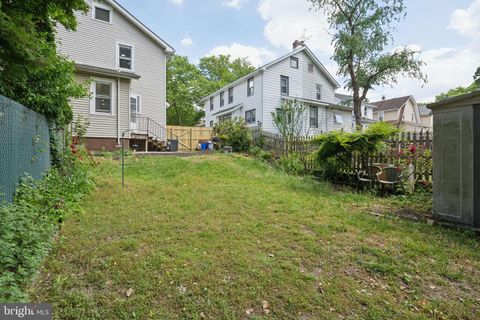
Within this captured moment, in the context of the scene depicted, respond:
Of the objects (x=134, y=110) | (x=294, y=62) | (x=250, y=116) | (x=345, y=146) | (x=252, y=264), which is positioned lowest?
(x=252, y=264)

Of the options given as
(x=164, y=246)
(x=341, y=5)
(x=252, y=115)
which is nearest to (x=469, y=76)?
(x=341, y=5)

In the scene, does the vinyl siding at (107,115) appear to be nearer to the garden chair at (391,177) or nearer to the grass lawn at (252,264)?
the grass lawn at (252,264)

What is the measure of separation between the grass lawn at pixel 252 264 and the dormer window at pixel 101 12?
1309cm

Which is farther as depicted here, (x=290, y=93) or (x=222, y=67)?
(x=222, y=67)

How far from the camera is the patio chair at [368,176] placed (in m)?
7.19

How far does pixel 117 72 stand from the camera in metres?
13.1

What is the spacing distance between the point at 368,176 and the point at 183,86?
30062 mm

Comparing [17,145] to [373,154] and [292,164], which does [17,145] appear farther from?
[292,164]

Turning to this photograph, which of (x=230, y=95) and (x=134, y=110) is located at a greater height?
(x=230, y=95)

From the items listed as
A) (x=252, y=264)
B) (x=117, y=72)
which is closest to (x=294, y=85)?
(x=117, y=72)

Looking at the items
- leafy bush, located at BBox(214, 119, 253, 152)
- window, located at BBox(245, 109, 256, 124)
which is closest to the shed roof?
leafy bush, located at BBox(214, 119, 253, 152)

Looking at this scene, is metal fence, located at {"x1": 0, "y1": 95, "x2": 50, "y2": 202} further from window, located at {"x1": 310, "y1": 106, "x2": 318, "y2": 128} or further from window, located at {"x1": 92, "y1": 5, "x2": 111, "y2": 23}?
window, located at {"x1": 310, "y1": 106, "x2": 318, "y2": 128}

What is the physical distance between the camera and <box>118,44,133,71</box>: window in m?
14.9

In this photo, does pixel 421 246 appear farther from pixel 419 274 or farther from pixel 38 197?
pixel 38 197
